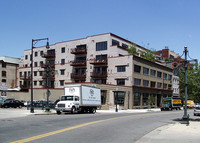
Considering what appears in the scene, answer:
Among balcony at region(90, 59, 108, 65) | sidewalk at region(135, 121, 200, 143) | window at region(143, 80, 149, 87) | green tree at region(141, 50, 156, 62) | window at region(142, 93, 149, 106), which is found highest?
green tree at region(141, 50, 156, 62)

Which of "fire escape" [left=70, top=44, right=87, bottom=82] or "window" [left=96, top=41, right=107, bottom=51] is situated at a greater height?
"window" [left=96, top=41, right=107, bottom=51]

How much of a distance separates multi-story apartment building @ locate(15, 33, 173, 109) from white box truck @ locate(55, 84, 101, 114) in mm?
13118

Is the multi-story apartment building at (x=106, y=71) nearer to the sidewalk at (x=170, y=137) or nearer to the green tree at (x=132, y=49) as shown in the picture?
the green tree at (x=132, y=49)

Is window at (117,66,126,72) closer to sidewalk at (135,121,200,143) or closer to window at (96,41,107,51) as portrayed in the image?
window at (96,41,107,51)

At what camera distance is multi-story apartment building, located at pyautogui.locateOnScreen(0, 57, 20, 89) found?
76.4 metres

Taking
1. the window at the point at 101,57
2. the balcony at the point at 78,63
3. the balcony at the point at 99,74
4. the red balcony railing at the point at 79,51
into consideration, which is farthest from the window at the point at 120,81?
the red balcony railing at the point at 79,51

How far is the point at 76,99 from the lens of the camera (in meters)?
30.4

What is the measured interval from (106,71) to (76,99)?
27.9 meters

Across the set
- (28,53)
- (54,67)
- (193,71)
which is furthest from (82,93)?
(28,53)

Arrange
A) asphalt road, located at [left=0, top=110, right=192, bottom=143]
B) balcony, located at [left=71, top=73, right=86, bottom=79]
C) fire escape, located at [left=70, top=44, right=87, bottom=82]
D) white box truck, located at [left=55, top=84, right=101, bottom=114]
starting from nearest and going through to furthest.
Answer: asphalt road, located at [left=0, top=110, right=192, bottom=143] → white box truck, located at [left=55, top=84, right=101, bottom=114] → balcony, located at [left=71, top=73, right=86, bottom=79] → fire escape, located at [left=70, top=44, right=87, bottom=82]

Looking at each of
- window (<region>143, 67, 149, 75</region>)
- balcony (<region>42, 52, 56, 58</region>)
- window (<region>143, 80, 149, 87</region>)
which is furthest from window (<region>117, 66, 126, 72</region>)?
balcony (<region>42, 52, 56, 58</region>)

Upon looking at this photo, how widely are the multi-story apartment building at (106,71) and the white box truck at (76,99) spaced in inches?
516

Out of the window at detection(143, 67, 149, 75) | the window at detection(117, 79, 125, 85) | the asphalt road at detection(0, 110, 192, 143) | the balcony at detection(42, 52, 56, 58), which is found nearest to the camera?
the asphalt road at detection(0, 110, 192, 143)

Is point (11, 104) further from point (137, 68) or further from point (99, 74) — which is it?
point (137, 68)
